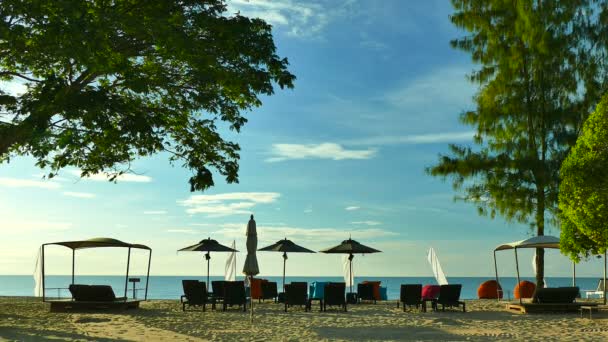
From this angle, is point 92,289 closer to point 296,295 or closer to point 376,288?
point 296,295

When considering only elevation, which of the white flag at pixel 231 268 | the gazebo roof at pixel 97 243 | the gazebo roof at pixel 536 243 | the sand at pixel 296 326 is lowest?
the sand at pixel 296 326

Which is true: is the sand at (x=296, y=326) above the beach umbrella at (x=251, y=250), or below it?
below

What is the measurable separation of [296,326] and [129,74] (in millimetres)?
6343

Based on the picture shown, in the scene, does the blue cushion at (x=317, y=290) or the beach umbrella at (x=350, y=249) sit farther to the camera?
the beach umbrella at (x=350, y=249)

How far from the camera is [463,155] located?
23.5 meters

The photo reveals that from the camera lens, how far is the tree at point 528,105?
22.3m

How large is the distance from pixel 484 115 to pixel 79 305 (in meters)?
15.1

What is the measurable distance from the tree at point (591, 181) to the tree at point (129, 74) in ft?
27.0

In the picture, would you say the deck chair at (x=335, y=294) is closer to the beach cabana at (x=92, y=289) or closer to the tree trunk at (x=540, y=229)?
the beach cabana at (x=92, y=289)

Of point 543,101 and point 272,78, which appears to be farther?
point 543,101

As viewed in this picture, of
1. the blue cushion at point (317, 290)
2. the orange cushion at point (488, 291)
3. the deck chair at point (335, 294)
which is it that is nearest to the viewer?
the deck chair at point (335, 294)

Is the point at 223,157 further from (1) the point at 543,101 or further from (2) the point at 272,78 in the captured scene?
(1) the point at 543,101

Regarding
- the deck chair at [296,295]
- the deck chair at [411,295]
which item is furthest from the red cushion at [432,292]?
the deck chair at [296,295]

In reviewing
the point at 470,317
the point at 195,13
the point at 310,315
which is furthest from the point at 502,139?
the point at 195,13
